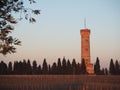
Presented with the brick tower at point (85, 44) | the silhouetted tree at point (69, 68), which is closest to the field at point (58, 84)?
the silhouetted tree at point (69, 68)

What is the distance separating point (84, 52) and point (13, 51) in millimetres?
66750

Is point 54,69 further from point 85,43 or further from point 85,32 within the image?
point 85,32

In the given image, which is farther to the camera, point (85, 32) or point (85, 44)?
point (85, 32)

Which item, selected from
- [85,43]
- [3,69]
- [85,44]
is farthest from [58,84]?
[85,43]

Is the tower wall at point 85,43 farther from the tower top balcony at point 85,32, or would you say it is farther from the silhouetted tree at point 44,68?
the silhouetted tree at point 44,68

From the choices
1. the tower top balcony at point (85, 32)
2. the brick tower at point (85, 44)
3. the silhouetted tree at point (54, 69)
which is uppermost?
the tower top balcony at point (85, 32)

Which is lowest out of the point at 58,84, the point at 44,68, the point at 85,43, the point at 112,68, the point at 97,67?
the point at 58,84

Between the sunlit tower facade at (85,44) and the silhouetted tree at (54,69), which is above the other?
the sunlit tower facade at (85,44)

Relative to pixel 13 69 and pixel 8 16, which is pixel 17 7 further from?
pixel 13 69

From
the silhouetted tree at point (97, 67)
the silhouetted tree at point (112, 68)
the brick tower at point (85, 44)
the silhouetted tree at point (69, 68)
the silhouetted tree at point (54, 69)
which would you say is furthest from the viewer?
the brick tower at point (85, 44)

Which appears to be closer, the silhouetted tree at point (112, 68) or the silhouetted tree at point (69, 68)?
the silhouetted tree at point (69, 68)

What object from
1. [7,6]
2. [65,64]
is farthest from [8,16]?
[65,64]

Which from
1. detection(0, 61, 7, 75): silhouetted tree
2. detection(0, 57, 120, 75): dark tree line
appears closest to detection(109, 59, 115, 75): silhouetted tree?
detection(0, 57, 120, 75): dark tree line

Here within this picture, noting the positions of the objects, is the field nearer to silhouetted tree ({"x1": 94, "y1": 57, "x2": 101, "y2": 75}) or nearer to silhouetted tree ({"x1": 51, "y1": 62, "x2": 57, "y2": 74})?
silhouetted tree ({"x1": 51, "y1": 62, "x2": 57, "y2": 74})
